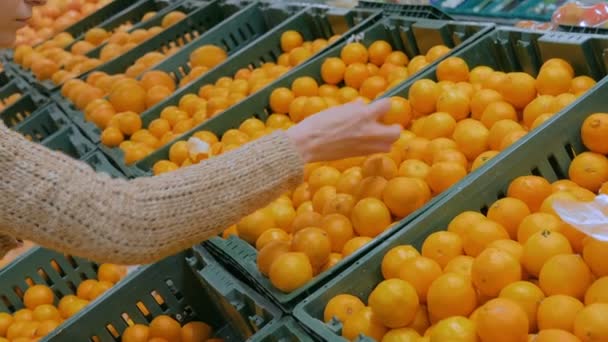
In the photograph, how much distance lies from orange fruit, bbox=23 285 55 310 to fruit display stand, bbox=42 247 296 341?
44cm

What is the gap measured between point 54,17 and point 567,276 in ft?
19.8

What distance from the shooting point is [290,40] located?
3.71 meters

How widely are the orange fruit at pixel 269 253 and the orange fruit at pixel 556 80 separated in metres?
0.97

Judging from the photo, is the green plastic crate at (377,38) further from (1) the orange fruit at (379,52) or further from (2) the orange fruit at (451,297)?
(2) the orange fruit at (451,297)

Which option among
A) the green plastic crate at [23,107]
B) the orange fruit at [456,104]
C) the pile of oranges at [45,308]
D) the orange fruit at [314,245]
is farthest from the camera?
the green plastic crate at [23,107]

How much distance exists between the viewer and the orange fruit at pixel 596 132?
1.93m

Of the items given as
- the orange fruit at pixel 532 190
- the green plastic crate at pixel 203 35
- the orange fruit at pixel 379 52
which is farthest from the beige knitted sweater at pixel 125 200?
the green plastic crate at pixel 203 35

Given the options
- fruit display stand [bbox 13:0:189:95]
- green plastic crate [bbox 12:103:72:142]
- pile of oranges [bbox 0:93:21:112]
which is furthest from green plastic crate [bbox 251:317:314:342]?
pile of oranges [bbox 0:93:21:112]

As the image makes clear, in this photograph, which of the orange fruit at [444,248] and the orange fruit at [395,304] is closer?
the orange fruit at [395,304]

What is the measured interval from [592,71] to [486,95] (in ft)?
1.10

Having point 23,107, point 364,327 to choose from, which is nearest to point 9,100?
point 23,107

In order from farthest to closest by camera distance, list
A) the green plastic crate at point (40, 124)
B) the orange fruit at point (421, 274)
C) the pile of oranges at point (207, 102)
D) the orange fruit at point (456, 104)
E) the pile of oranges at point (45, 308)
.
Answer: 1. the green plastic crate at point (40, 124)
2. the pile of oranges at point (207, 102)
3. the pile of oranges at point (45, 308)
4. the orange fruit at point (456, 104)
5. the orange fruit at point (421, 274)

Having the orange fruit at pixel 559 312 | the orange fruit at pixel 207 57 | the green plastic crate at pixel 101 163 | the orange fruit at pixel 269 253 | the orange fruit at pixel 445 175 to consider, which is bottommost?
the orange fruit at pixel 559 312

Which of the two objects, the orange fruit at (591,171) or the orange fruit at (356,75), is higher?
the orange fruit at (356,75)
